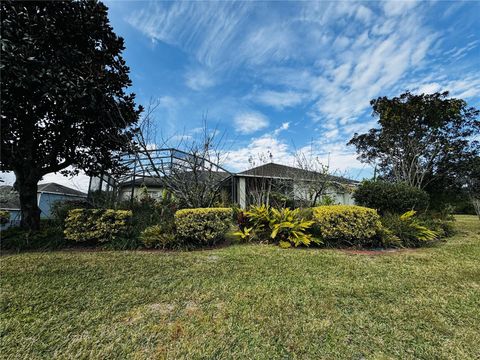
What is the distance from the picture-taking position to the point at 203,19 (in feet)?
21.0

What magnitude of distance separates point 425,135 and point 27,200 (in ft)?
55.2

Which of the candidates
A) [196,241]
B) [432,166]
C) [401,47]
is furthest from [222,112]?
[432,166]

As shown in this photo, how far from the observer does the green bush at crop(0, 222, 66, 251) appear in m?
5.16

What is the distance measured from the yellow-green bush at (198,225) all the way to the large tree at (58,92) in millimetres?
3422

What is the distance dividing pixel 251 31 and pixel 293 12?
1.27 meters

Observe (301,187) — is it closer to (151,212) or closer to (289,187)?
(289,187)

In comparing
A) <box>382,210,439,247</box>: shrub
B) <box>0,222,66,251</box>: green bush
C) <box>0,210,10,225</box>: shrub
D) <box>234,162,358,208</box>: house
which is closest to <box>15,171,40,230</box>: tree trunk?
<box>0,222,66,251</box>: green bush

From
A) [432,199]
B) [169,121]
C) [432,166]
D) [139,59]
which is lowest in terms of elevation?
[432,199]

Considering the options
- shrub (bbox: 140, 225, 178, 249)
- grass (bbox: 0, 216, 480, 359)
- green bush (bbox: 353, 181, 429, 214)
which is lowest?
grass (bbox: 0, 216, 480, 359)

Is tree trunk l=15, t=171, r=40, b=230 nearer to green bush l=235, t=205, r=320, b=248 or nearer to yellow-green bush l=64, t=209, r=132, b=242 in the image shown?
yellow-green bush l=64, t=209, r=132, b=242

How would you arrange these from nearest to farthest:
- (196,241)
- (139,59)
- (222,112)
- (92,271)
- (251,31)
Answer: (92,271) < (196,241) < (251,31) < (139,59) < (222,112)

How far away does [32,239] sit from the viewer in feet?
17.3

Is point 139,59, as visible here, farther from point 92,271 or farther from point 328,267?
point 328,267

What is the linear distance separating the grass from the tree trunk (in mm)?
2471
